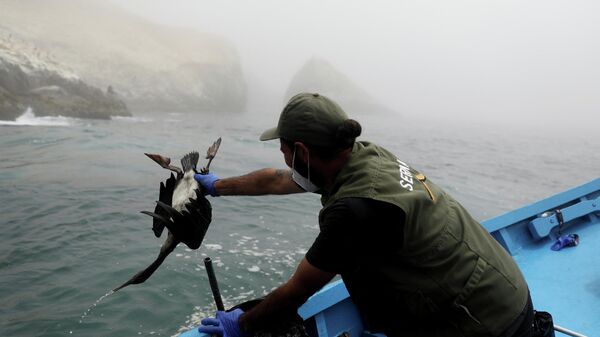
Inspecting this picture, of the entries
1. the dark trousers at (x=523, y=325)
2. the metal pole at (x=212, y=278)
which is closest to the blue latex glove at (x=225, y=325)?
the metal pole at (x=212, y=278)

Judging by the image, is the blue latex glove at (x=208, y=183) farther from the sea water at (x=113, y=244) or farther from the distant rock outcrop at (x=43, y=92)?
the distant rock outcrop at (x=43, y=92)

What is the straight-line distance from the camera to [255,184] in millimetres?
3234

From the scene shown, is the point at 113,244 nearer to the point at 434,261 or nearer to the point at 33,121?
the point at 434,261

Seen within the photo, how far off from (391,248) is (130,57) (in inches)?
2718

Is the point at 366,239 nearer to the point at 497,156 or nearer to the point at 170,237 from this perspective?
the point at 170,237

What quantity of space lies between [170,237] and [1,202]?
322 inches

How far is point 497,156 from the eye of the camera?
3141 cm

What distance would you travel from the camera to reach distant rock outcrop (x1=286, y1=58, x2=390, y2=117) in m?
107

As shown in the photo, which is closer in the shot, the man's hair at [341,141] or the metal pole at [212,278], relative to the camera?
the man's hair at [341,141]

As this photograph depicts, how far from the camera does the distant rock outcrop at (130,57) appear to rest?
56.2 metres

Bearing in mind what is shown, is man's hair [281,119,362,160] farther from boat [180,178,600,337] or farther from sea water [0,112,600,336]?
sea water [0,112,600,336]

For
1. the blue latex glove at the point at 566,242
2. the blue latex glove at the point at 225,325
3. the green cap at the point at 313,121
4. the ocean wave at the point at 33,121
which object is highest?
the green cap at the point at 313,121

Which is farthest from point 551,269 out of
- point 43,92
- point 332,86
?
point 332,86

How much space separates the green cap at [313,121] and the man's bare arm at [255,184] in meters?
1.18
